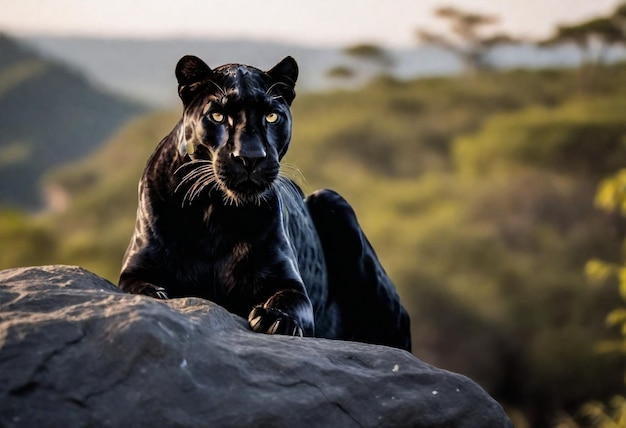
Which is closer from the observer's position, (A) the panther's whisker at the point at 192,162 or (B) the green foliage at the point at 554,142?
(A) the panther's whisker at the point at 192,162

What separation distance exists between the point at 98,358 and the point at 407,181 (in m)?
33.4

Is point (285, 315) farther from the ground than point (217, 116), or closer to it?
closer to it

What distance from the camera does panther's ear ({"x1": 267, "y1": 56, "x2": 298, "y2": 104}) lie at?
4.77 metres

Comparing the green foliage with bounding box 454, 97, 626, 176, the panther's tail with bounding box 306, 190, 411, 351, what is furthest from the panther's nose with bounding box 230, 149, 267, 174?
the green foliage with bounding box 454, 97, 626, 176

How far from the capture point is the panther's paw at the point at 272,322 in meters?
4.42

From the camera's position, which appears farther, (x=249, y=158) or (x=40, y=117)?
(x=40, y=117)

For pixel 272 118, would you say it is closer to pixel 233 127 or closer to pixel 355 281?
pixel 233 127

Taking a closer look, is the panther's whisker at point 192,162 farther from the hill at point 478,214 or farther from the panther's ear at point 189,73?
the hill at point 478,214

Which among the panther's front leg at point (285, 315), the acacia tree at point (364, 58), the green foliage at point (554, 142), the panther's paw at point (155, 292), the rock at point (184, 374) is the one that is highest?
the acacia tree at point (364, 58)

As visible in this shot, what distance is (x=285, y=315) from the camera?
4500mm

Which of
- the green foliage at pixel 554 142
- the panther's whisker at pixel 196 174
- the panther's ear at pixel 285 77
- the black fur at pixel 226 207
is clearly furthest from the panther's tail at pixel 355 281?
the green foliage at pixel 554 142

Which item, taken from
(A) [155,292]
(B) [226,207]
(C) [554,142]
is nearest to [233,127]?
(B) [226,207]

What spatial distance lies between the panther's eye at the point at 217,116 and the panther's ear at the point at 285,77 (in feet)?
1.09

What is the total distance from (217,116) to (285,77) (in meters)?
0.46
